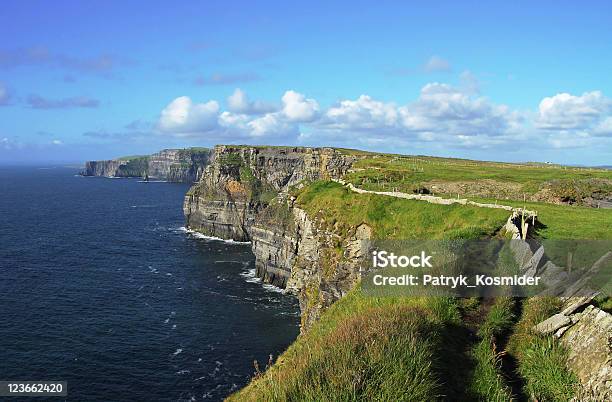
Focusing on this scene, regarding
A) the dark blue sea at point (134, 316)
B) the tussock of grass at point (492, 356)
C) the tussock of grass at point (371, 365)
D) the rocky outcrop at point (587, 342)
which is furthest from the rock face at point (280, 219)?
the tussock of grass at point (371, 365)

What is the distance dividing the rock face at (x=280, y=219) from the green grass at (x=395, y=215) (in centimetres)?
183

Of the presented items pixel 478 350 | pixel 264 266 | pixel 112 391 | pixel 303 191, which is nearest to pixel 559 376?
pixel 478 350

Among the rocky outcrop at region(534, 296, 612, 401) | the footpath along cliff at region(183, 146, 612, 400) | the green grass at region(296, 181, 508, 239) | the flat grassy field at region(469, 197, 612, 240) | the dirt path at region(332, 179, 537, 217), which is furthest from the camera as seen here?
the dirt path at region(332, 179, 537, 217)

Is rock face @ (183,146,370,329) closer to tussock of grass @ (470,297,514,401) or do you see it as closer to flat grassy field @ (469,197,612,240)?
flat grassy field @ (469,197,612,240)

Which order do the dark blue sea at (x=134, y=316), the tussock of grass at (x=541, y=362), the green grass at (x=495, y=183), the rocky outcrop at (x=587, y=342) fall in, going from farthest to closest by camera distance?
the green grass at (x=495, y=183) → the dark blue sea at (x=134, y=316) → the tussock of grass at (x=541, y=362) → the rocky outcrop at (x=587, y=342)

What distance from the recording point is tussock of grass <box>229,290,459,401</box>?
1127cm

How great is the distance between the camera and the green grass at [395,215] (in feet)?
122

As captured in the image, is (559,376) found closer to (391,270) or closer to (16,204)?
(391,270)

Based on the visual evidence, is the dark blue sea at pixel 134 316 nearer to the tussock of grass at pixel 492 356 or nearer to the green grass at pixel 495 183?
the green grass at pixel 495 183

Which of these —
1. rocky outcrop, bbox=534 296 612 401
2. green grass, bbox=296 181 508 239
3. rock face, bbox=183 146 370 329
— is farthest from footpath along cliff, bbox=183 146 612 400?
green grass, bbox=296 181 508 239

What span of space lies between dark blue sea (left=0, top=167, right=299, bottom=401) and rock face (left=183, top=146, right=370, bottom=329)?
21.6 ft

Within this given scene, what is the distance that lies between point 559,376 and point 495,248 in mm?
10677

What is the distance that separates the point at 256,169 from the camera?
154m

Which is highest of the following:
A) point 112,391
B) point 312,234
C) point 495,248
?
point 495,248
